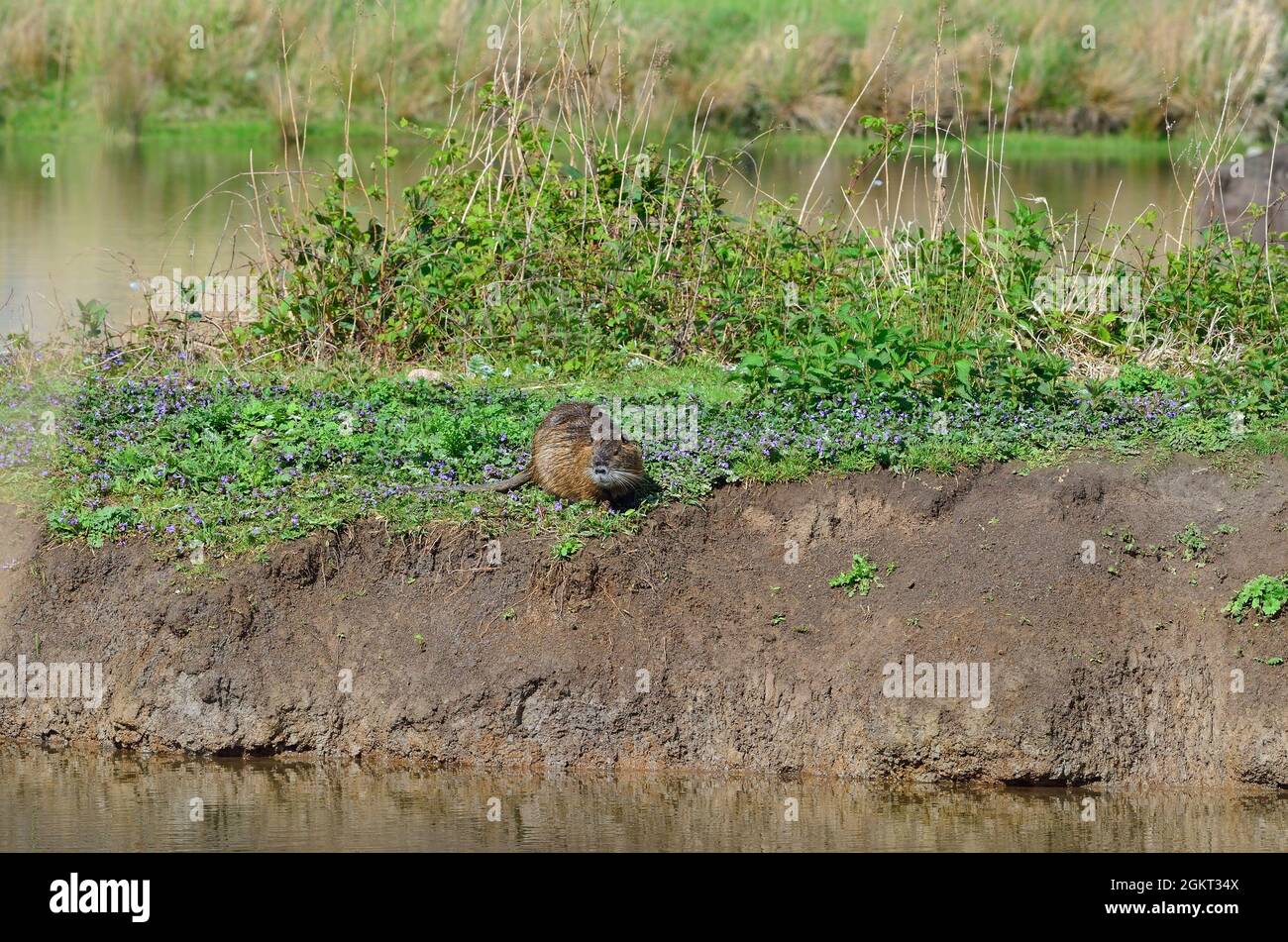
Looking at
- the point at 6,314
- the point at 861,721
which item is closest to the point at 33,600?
the point at 861,721

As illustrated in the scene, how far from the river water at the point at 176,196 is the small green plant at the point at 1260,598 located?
10.9 ft

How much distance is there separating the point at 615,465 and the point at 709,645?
776 millimetres

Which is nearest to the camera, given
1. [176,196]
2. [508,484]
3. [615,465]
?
[615,465]

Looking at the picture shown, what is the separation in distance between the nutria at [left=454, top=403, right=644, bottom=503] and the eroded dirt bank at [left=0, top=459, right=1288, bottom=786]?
0.24 meters

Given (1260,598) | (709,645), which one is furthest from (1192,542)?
(709,645)

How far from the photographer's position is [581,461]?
6504 millimetres

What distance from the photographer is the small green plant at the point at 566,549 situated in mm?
6402

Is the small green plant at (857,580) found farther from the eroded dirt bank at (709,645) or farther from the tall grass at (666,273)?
the tall grass at (666,273)

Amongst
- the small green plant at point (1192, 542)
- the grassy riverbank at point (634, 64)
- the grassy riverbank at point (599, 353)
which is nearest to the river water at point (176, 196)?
the grassy riverbank at point (599, 353)

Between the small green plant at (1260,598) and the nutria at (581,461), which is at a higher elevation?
the nutria at (581,461)

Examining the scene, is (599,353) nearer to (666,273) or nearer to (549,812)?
(666,273)

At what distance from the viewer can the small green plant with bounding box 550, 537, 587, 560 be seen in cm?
640

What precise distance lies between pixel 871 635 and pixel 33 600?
3261 mm

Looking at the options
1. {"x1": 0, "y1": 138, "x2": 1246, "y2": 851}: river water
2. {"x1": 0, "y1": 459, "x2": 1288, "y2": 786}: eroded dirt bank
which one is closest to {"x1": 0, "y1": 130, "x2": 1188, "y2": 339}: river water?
{"x1": 0, "y1": 459, "x2": 1288, "y2": 786}: eroded dirt bank
